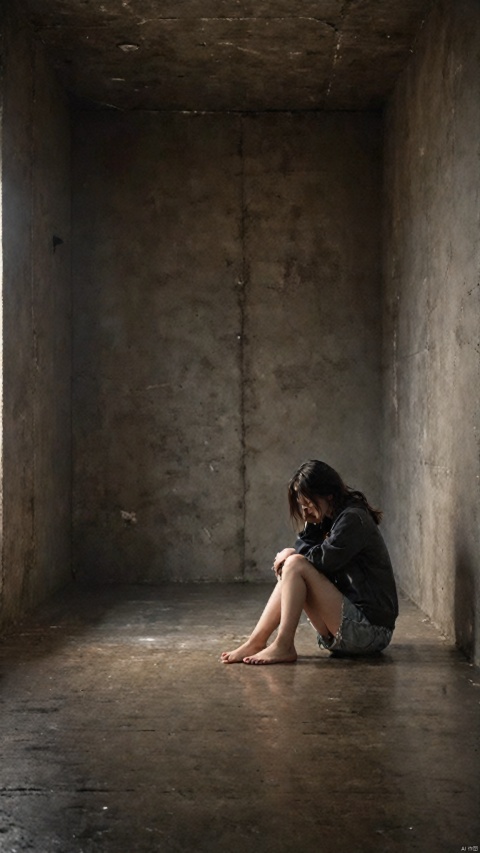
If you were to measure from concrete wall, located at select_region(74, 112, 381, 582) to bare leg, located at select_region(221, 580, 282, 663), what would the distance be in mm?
2597

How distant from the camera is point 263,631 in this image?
4.24 metres

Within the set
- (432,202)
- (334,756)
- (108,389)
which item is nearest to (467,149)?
(432,202)

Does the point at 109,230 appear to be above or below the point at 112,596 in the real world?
above

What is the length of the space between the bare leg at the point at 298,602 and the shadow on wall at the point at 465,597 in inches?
24.4

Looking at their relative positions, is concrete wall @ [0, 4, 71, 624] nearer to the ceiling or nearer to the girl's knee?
the ceiling

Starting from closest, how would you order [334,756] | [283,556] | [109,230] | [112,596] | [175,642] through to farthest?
[334,756]
[283,556]
[175,642]
[112,596]
[109,230]

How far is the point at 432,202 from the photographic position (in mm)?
5125

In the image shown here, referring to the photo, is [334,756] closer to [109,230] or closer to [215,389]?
[215,389]

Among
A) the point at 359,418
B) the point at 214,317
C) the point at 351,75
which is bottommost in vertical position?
the point at 359,418

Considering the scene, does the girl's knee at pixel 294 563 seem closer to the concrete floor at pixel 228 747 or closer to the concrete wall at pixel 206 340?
the concrete floor at pixel 228 747

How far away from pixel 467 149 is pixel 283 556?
2049mm

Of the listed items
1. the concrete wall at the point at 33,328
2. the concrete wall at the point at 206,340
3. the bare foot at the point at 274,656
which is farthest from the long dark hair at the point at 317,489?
the concrete wall at the point at 206,340

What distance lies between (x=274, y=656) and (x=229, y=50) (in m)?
3.64

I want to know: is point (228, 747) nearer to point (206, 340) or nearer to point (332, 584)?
point (332, 584)
